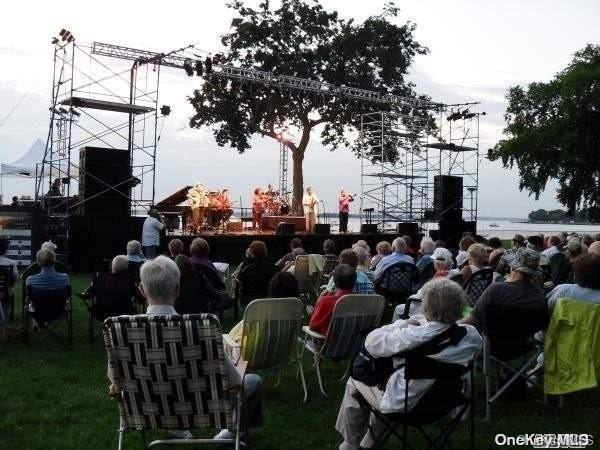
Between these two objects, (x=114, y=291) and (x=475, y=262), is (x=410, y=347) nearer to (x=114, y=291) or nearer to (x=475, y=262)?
(x=475, y=262)

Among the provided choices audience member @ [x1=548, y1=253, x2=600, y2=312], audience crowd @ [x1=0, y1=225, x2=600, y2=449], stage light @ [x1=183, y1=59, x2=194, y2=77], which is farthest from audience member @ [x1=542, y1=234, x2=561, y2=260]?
stage light @ [x1=183, y1=59, x2=194, y2=77]

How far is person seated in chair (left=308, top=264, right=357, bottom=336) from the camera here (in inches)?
186

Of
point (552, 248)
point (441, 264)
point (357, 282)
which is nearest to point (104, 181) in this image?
point (552, 248)

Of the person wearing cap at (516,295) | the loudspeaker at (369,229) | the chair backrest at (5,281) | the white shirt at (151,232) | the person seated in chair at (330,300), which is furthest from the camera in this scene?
the loudspeaker at (369,229)

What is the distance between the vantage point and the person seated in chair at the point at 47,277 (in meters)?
6.18

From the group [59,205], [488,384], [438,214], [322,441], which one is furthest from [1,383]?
[438,214]

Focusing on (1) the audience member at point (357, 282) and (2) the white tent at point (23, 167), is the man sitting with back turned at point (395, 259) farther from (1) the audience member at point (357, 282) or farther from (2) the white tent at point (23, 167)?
(2) the white tent at point (23, 167)

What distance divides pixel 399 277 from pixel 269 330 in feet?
10.8

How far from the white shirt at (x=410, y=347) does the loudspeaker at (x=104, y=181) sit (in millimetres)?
11421

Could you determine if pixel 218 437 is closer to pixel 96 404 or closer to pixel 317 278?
pixel 96 404

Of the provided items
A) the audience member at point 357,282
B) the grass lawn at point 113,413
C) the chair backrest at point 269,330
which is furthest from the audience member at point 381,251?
the chair backrest at point 269,330

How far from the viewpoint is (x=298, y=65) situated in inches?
979

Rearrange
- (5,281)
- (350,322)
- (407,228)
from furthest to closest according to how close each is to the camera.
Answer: (407,228) < (5,281) < (350,322)

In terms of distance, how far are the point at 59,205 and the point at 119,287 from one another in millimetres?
8301
